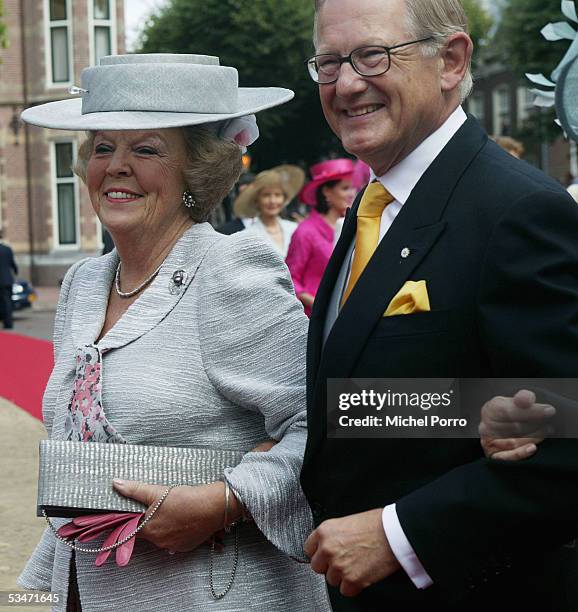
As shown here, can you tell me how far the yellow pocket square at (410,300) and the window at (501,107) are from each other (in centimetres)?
5009

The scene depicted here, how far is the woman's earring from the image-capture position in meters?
2.75

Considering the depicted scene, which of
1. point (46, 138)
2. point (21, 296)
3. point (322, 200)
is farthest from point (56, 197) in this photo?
point (322, 200)

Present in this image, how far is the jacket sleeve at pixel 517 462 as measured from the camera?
1820 millimetres

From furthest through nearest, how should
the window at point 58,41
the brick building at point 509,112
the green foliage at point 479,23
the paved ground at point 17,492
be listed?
the brick building at point 509,112 → the green foliage at point 479,23 → the window at point 58,41 → the paved ground at point 17,492

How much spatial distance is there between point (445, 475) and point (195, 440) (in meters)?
0.79

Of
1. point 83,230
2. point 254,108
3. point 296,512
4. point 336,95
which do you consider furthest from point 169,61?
point 83,230

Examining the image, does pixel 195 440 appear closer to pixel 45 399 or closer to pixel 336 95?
pixel 45 399

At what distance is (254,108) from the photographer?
9.05ft

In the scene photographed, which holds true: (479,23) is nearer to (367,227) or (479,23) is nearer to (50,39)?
(50,39)

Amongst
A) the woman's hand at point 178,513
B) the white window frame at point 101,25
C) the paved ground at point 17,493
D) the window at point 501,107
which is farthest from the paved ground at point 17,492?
the window at point 501,107

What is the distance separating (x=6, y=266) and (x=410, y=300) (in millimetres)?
18305

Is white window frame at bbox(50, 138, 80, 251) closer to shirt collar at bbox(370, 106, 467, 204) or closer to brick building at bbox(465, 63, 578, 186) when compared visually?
brick building at bbox(465, 63, 578, 186)

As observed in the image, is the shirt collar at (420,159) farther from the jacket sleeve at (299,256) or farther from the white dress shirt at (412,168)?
the jacket sleeve at (299,256)

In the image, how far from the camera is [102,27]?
3125cm
